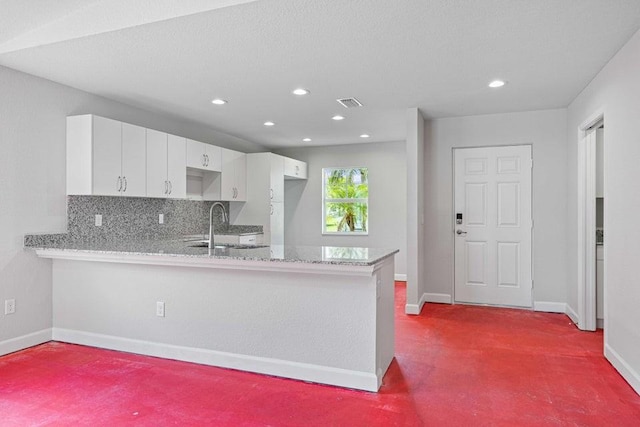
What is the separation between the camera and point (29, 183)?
3.51 metres

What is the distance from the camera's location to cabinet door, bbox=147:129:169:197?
174 inches

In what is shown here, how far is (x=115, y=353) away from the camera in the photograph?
333 cm

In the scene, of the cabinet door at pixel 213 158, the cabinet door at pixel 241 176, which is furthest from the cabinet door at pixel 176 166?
the cabinet door at pixel 241 176

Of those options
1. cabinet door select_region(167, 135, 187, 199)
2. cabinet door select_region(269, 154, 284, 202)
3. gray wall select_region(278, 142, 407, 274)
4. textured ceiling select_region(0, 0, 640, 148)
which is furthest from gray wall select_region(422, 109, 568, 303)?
cabinet door select_region(167, 135, 187, 199)

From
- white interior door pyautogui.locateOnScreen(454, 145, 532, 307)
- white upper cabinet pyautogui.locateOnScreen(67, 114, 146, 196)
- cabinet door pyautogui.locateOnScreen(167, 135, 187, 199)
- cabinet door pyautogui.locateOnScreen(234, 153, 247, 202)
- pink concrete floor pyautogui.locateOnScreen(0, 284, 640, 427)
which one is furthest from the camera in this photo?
cabinet door pyautogui.locateOnScreen(234, 153, 247, 202)

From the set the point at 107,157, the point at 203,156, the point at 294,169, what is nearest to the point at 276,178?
the point at 294,169

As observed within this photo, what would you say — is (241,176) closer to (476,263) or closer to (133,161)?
(133,161)

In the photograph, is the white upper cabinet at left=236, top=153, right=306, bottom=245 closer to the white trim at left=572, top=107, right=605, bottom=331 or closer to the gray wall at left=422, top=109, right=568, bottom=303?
the gray wall at left=422, top=109, right=568, bottom=303

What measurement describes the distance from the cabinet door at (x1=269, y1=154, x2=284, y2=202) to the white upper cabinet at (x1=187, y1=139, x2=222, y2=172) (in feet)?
3.04

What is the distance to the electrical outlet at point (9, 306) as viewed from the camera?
3375 mm

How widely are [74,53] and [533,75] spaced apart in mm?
3742

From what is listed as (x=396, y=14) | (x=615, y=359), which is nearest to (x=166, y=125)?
(x=396, y=14)

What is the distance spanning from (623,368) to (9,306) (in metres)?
4.71

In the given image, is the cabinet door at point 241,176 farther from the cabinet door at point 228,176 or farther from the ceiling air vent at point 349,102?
the ceiling air vent at point 349,102
